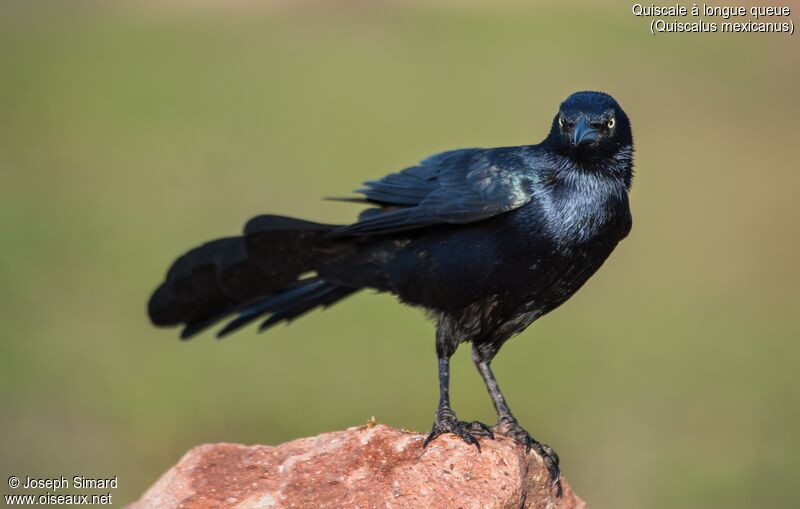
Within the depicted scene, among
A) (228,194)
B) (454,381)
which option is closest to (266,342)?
(454,381)

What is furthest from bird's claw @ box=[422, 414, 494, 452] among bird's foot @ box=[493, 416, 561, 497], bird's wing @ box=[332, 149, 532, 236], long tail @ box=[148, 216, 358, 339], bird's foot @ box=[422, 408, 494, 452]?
long tail @ box=[148, 216, 358, 339]

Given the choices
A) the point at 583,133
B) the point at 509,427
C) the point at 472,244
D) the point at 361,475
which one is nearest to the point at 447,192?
the point at 472,244

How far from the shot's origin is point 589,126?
19.7ft

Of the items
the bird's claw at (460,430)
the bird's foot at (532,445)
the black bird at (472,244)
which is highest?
the black bird at (472,244)

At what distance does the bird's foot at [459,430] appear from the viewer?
578 centimetres

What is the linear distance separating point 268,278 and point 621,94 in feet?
51.6

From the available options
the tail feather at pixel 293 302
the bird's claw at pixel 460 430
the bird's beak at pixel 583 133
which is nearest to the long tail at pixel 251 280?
the tail feather at pixel 293 302

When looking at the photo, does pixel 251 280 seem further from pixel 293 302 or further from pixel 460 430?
pixel 460 430

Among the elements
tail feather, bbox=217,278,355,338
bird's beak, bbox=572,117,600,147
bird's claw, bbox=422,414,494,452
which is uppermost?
bird's beak, bbox=572,117,600,147

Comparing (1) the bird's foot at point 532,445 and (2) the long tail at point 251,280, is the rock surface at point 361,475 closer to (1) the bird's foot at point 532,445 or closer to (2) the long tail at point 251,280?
(1) the bird's foot at point 532,445

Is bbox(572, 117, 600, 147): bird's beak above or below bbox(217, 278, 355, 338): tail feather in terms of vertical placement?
above

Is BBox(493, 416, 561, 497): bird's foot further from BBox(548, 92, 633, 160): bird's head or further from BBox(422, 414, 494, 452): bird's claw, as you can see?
BBox(548, 92, 633, 160): bird's head

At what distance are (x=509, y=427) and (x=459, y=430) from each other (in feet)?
1.87

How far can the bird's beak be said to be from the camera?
5.96m
